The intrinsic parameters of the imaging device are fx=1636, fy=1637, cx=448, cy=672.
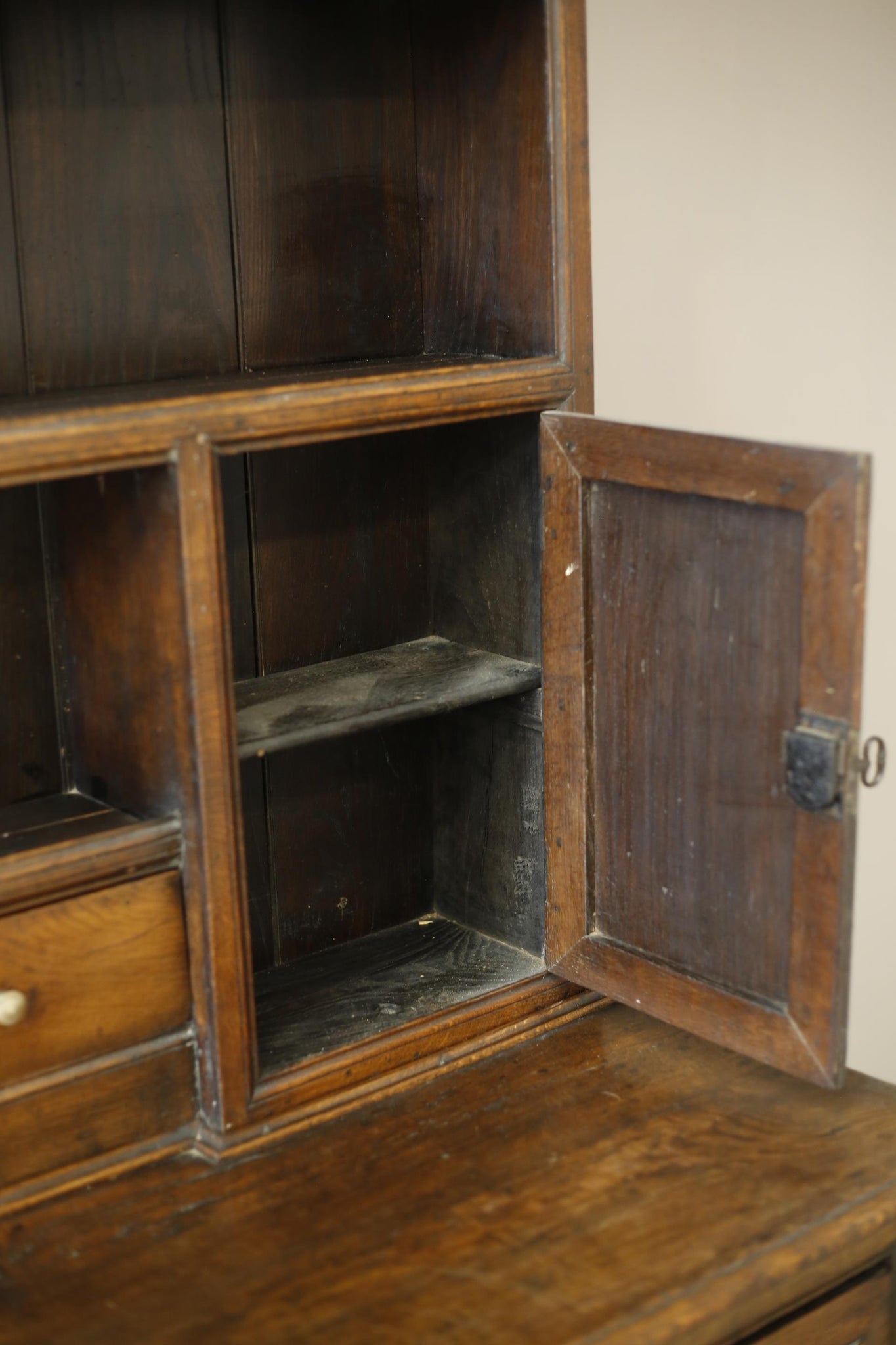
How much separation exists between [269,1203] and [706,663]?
0.71 metres

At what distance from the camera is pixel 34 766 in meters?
1.85

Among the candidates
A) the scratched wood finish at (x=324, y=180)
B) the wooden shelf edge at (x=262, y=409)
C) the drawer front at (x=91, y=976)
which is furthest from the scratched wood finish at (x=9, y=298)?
the drawer front at (x=91, y=976)

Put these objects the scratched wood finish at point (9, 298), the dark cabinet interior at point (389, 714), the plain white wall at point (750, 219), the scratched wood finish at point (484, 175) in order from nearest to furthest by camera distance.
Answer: the scratched wood finish at point (9, 298)
the scratched wood finish at point (484, 175)
the dark cabinet interior at point (389, 714)
the plain white wall at point (750, 219)

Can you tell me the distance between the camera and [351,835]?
221cm

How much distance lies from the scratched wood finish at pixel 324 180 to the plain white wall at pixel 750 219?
444 millimetres

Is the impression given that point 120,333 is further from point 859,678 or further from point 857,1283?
point 857,1283

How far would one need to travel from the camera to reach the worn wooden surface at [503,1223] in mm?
1481

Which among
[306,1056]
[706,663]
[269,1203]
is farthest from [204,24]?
[269,1203]

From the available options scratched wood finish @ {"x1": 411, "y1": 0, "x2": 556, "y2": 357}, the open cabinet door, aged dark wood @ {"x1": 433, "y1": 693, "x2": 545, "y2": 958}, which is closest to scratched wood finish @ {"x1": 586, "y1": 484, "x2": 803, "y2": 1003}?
the open cabinet door

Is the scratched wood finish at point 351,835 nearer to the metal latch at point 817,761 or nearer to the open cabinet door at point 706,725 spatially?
the open cabinet door at point 706,725

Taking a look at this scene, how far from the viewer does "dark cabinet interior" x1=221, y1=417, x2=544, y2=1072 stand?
6.49 feet

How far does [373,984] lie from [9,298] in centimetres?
93

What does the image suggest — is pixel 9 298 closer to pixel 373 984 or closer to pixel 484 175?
pixel 484 175

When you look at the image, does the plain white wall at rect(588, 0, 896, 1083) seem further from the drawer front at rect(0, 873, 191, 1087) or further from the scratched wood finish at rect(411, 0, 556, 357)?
the drawer front at rect(0, 873, 191, 1087)
